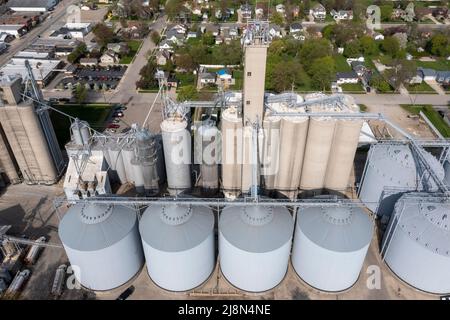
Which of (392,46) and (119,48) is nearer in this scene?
(392,46)

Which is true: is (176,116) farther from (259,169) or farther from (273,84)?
(273,84)

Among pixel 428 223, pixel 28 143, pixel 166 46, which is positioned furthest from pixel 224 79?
pixel 428 223

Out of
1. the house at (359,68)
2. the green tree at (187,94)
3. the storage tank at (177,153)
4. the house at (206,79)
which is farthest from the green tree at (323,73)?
the storage tank at (177,153)

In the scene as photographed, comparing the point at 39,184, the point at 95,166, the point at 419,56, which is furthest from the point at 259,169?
the point at 419,56

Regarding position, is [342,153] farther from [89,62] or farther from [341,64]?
[89,62]

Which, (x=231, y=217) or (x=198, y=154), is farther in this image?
(x=198, y=154)

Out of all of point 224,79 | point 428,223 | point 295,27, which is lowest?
point 224,79

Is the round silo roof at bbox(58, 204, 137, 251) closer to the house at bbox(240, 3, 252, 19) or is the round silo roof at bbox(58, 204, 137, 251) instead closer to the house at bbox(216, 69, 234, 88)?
the house at bbox(216, 69, 234, 88)
